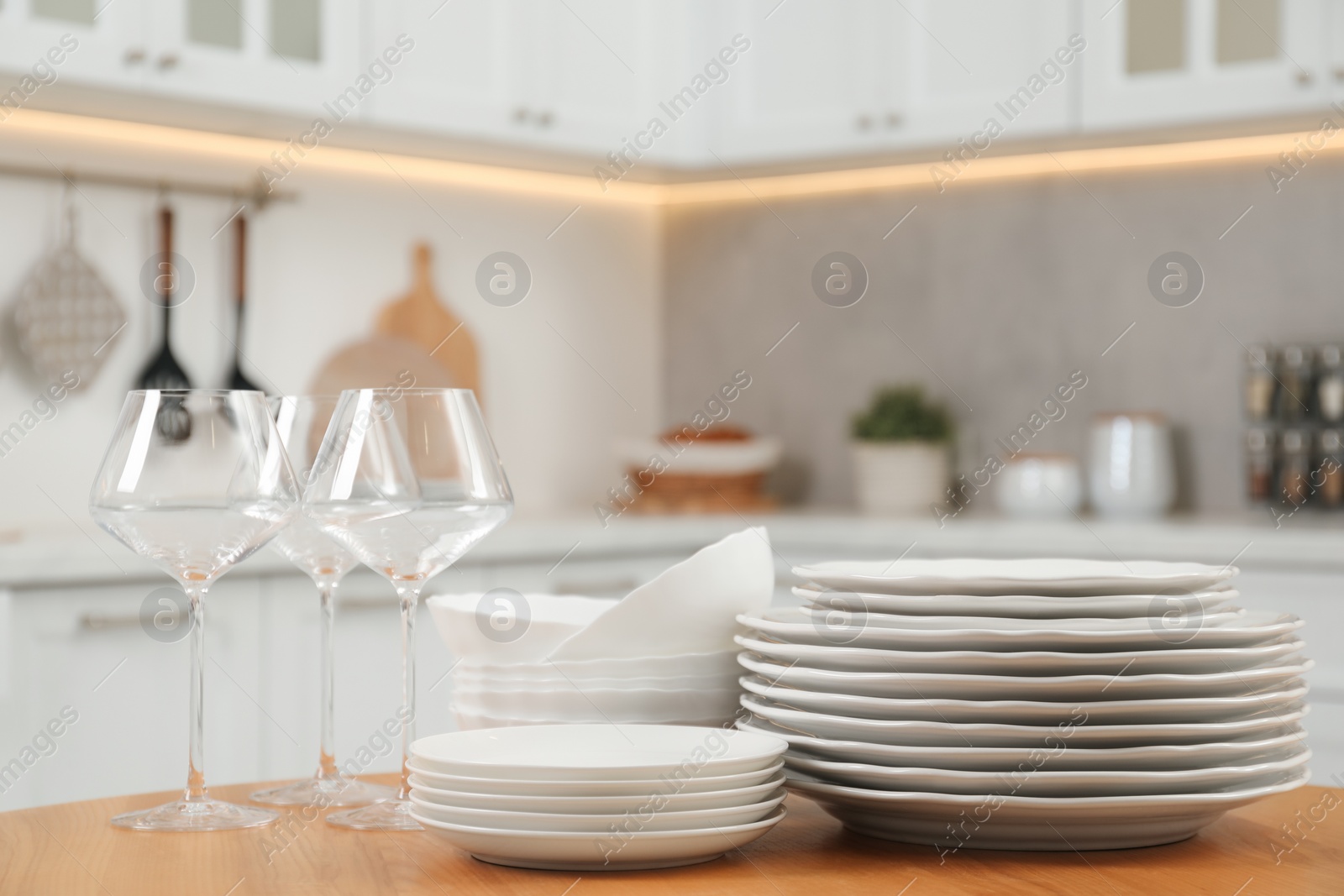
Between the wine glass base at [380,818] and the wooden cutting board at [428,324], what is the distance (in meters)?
2.43

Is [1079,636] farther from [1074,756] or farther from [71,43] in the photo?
[71,43]

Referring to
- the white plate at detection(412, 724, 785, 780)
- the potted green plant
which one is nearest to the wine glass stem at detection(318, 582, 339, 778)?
the white plate at detection(412, 724, 785, 780)

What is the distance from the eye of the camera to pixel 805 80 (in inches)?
123

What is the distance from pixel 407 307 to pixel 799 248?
3.12ft

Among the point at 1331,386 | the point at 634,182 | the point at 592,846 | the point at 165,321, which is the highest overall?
the point at 634,182

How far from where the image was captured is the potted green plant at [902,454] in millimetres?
3174

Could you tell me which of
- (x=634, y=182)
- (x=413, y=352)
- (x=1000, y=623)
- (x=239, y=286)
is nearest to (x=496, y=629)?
(x=1000, y=623)

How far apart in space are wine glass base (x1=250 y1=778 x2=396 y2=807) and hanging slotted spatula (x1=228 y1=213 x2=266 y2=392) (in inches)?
83.3

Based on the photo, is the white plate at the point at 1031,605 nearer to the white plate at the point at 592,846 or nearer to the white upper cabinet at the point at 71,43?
the white plate at the point at 592,846

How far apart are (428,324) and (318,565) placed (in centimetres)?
238

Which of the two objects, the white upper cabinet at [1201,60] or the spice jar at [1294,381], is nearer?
the white upper cabinet at [1201,60]

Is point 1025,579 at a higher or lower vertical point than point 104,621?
higher

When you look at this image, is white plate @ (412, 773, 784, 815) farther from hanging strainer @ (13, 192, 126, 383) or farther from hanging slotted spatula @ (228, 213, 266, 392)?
hanging slotted spatula @ (228, 213, 266, 392)

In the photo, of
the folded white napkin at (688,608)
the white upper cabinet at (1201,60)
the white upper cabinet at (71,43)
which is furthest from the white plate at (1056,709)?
the white upper cabinet at (1201,60)
